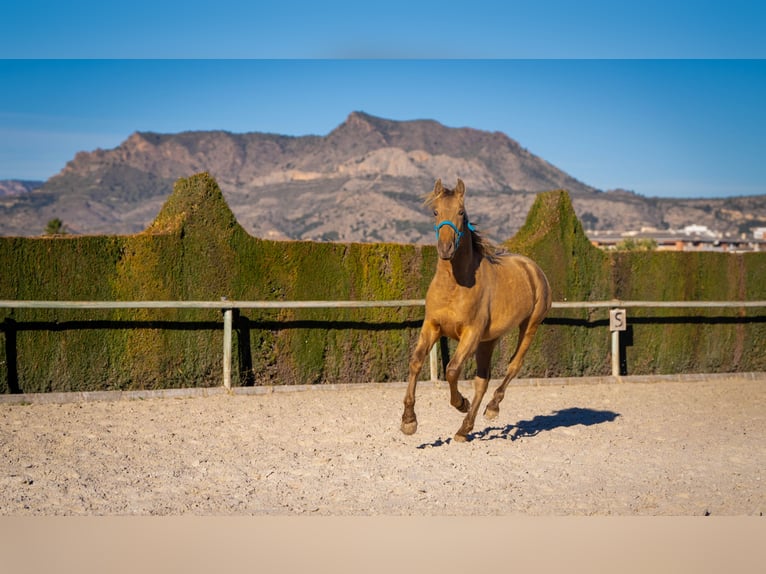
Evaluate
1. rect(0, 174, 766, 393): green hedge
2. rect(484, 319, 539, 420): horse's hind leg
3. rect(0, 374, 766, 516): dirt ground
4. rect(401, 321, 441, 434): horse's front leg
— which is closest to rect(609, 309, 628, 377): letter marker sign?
rect(0, 174, 766, 393): green hedge

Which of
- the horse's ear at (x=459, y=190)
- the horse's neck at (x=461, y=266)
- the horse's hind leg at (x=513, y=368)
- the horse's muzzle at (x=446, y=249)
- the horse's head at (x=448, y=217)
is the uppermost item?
the horse's ear at (x=459, y=190)

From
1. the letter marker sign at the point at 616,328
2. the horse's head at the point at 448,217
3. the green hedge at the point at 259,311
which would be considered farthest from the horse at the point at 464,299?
the letter marker sign at the point at 616,328

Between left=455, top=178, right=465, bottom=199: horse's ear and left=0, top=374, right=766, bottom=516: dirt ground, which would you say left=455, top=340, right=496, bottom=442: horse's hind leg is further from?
left=455, top=178, right=465, bottom=199: horse's ear

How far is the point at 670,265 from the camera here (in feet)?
49.3

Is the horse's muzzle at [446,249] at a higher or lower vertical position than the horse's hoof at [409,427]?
higher

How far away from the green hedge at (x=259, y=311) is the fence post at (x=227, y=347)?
0.62ft

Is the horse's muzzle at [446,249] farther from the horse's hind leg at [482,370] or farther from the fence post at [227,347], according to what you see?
the fence post at [227,347]

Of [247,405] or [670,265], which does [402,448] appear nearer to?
[247,405]

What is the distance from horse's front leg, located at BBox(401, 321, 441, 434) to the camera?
794 centimetres

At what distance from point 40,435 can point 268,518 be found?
4269 millimetres

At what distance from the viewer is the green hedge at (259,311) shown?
1156 centimetres

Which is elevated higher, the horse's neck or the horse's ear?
the horse's ear

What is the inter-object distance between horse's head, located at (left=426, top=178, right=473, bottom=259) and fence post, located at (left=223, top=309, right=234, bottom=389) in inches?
198

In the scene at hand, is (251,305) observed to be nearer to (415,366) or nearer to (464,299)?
(415,366)
